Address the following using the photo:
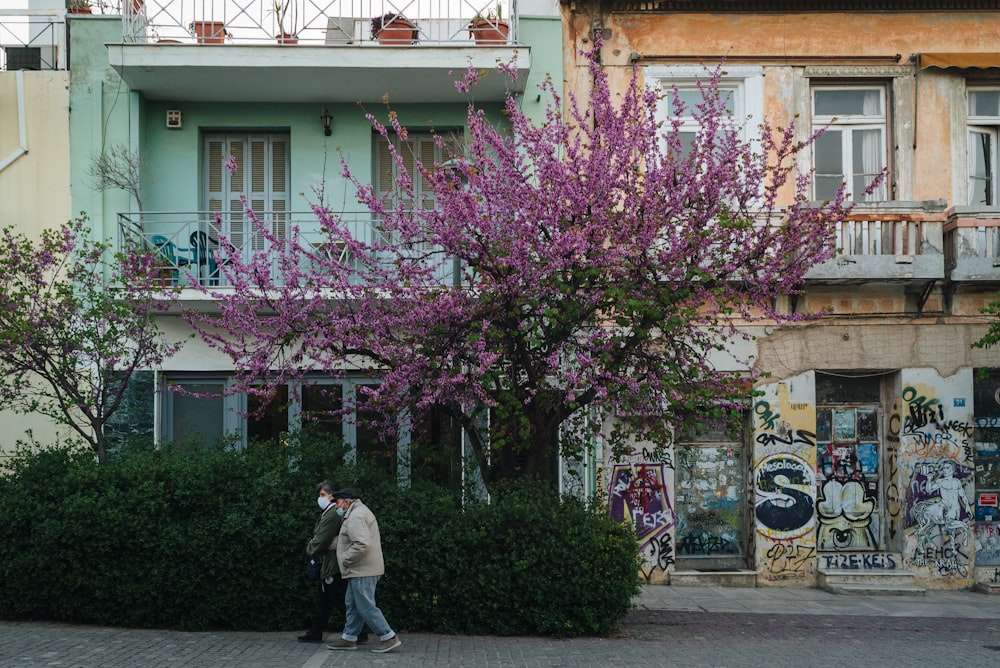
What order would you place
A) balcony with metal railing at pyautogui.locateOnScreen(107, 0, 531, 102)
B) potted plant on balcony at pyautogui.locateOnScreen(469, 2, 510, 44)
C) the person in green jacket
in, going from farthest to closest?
1. potted plant on balcony at pyautogui.locateOnScreen(469, 2, 510, 44)
2. balcony with metal railing at pyautogui.locateOnScreen(107, 0, 531, 102)
3. the person in green jacket

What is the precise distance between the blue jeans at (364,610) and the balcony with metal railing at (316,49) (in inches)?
271

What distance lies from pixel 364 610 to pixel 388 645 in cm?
40

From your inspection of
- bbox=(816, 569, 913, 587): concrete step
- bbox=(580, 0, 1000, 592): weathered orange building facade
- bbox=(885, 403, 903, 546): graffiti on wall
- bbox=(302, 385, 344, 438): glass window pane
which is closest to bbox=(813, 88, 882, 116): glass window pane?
bbox=(580, 0, 1000, 592): weathered orange building facade

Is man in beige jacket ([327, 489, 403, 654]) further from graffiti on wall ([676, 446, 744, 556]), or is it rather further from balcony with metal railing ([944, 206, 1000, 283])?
balcony with metal railing ([944, 206, 1000, 283])

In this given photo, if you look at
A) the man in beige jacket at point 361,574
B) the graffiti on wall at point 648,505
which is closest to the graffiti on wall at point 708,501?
the graffiti on wall at point 648,505

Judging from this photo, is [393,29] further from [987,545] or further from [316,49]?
[987,545]

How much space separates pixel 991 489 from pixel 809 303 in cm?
362

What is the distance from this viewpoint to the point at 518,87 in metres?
14.5

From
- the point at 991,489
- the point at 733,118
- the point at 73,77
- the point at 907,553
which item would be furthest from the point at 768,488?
the point at 73,77

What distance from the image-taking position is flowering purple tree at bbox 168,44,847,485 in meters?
10.2

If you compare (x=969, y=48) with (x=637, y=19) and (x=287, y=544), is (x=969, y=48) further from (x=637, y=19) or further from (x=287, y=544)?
(x=287, y=544)

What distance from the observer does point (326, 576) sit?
1002 cm

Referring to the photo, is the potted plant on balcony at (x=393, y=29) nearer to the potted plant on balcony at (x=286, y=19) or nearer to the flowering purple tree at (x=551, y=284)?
the potted plant on balcony at (x=286, y=19)

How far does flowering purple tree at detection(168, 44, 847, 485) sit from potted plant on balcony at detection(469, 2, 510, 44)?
3.66 meters
